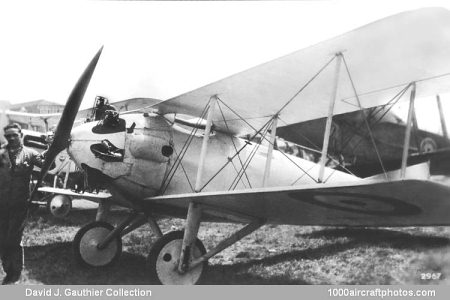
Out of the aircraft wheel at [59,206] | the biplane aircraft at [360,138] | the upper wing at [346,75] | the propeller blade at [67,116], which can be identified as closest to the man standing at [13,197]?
the propeller blade at [67,116]

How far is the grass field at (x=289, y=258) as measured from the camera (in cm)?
432

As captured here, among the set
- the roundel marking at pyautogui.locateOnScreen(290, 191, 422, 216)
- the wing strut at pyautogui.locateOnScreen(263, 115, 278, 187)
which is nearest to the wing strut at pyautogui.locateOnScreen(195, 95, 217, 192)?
the wing strut at pyautogui.locateOnScreen(263, 115, 278, 187)

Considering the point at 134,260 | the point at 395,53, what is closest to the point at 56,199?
the point at 134,260

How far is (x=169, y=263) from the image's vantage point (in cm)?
390

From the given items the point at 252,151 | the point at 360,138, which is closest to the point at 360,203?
the point at 252,151

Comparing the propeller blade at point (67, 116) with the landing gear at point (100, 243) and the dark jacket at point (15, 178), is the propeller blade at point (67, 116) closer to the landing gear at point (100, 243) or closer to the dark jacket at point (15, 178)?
the dark jacket at point (15, 178)

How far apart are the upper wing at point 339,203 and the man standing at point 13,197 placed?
1315mm

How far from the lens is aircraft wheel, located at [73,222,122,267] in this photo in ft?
15.8

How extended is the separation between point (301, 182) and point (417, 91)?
1959mm

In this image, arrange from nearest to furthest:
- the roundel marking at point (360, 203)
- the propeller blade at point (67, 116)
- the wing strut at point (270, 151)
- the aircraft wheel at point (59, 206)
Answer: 1. the roundel marking at point (360, 203)
2. the propeller blade at point (67, 116)
3. the wing strut at point (270, 151)
4. the aircraft wheel at point (59, 206)
